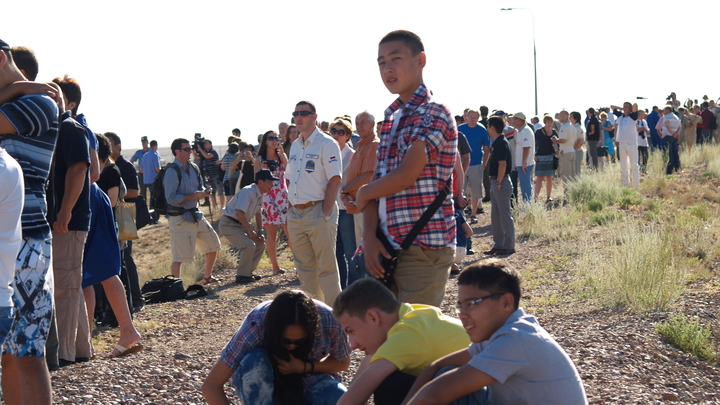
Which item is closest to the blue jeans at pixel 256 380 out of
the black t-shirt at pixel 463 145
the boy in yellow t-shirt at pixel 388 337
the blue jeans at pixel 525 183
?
the boy in yellow t-shirt at pixel 388 337

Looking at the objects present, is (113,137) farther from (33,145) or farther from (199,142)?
(199,142)

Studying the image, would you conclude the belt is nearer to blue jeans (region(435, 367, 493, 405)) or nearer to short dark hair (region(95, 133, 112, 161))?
short dark hair (region(95, 133, 112, 161))

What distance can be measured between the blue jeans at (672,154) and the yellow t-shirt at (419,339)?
17.6 metres

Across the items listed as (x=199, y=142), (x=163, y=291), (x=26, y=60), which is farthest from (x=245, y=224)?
(x=199, y=142)

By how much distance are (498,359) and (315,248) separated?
13.4 ft

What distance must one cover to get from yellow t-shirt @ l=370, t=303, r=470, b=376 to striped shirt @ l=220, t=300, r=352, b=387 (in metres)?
0.63

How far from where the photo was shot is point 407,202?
351 centimetres

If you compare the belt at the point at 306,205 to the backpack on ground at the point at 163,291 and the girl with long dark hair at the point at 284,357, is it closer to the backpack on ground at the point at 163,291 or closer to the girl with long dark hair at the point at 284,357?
the girl with long dark hair at the point at 284,357

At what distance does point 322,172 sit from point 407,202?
3345mm

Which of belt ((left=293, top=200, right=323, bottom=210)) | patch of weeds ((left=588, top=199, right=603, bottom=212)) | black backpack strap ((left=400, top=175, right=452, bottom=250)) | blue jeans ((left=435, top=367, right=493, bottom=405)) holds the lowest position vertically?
patch of weeds ((left=588, top=199, right=603, bottom=212))

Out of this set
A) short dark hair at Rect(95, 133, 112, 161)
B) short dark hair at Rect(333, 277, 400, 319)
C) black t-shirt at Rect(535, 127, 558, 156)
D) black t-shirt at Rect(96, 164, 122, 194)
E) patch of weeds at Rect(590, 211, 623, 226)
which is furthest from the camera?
black t-shirt at Rect(535, 127, 558, 156)

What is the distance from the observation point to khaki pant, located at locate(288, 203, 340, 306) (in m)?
6.76

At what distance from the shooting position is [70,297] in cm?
528

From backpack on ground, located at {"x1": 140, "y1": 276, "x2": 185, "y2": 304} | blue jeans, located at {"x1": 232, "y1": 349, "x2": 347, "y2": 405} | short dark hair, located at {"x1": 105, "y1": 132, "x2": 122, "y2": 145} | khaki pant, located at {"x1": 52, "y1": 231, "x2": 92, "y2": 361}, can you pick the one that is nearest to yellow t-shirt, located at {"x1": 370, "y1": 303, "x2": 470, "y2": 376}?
blue jeans, located at {"x1": 232, "y1": 349, "x2": 347, "y2": 405}
